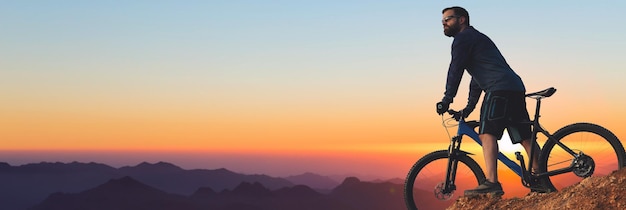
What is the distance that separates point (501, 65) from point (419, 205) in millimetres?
2058

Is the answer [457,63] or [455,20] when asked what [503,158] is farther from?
[455,20]

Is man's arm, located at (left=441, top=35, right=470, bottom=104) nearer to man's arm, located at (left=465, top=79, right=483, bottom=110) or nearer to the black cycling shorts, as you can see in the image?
the black cycling shorts

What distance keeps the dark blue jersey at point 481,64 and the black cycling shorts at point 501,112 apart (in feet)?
0.27

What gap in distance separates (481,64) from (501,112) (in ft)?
2.01

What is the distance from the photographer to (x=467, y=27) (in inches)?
353

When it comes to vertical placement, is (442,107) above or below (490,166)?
above

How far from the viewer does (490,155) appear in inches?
348

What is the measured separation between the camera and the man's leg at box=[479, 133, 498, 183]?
8.82 m

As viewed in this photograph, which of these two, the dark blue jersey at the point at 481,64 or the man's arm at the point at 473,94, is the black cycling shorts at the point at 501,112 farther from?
the man's arm at the point at 473,94

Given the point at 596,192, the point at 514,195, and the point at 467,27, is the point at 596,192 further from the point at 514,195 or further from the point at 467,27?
the point at 467,27

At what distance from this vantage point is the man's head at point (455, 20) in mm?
8914

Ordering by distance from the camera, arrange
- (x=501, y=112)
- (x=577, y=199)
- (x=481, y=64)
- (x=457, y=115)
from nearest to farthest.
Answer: (x=577, y=199) → (x=501, y=112) → (x=481, y=64) → (x=457, y=115)

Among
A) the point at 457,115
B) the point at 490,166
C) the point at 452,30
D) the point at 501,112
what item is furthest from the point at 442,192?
the point at 452,30

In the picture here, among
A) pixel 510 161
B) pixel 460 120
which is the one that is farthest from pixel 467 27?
pixel 510 161
